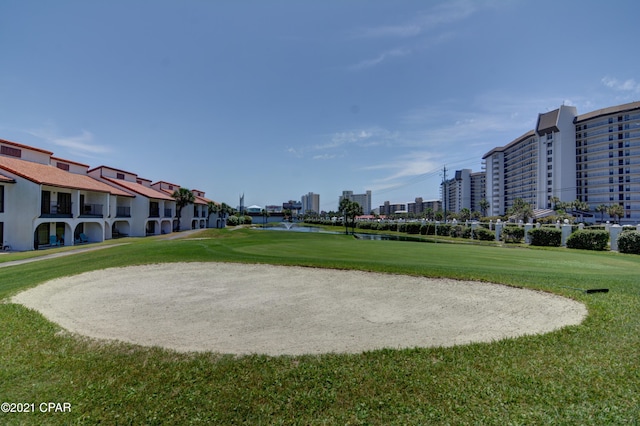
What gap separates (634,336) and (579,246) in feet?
97.4

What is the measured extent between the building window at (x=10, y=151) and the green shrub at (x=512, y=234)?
2262 inches

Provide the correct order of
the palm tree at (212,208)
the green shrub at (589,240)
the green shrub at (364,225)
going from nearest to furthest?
the green shrub at (589,240) → the palm tree at (212,208) → the green shrub at (364,225)

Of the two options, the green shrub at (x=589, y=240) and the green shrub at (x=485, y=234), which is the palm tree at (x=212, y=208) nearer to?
the green shrub at (x=485, y=234)

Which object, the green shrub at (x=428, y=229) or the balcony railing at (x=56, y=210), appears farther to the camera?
the green shrub at (x=428, y=229)

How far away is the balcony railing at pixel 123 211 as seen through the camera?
39594 millimetres

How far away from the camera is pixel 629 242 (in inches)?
918

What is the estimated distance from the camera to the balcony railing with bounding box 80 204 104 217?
107ft

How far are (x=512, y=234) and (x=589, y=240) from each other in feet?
34.9

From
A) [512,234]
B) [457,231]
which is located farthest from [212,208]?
[512,234]

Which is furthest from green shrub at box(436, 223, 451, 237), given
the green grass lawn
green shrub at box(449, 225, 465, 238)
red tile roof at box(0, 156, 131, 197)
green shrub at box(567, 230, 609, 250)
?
red tile roof at box(0, 156, 131, 197)

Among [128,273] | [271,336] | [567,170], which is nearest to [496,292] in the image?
[271,336]

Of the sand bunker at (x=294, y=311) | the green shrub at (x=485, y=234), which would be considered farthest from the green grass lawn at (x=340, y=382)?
the green shrub at (x=485, y=234)

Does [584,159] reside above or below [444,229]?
above

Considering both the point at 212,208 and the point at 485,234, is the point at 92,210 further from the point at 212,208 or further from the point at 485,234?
the point at 485,234
